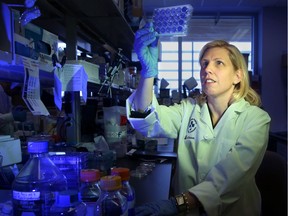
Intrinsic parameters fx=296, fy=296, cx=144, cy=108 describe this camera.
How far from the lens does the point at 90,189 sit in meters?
0.84

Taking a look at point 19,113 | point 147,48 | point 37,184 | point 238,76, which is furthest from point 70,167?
point 238,76

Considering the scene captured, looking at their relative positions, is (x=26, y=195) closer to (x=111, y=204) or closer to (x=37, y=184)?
(x=37, y=184)

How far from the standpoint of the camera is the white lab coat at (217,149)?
1.32 m

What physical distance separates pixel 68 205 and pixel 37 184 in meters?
0.18

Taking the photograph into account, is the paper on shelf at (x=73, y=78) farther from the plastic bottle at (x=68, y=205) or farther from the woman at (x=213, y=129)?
the plastic bottle at (x=68, y=205)

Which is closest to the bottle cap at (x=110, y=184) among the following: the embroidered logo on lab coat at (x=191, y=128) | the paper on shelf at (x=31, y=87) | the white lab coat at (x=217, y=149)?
the paper on shelf at (x=31, y=87)

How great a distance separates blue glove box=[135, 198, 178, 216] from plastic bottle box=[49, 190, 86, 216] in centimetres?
28

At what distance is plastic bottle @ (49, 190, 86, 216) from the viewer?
705mm

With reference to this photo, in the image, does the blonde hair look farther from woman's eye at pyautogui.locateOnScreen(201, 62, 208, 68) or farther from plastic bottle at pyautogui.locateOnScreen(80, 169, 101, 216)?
plastic bottle at pyautogui.locateOnScreen(80, 169, 101, 216)

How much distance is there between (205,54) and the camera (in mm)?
1620

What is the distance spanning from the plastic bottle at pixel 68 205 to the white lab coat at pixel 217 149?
63cm

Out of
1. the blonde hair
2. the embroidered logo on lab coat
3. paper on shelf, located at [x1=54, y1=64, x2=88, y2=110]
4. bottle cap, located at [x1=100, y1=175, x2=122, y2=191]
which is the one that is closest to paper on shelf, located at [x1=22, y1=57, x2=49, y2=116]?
paper on shelf, located at [x1=54, y1=64, x2=88, y2=110]

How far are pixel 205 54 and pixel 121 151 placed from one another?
928mm

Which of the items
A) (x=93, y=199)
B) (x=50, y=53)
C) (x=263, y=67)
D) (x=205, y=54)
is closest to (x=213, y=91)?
(x=205, y=54)
